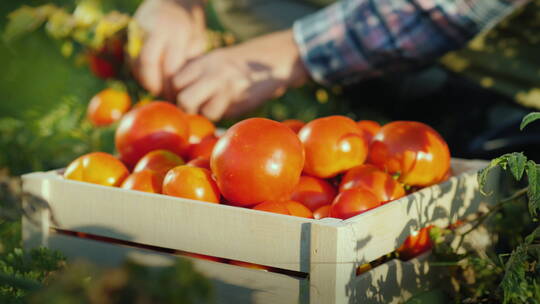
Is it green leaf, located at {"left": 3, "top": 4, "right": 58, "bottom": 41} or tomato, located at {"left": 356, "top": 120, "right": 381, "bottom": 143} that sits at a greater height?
green leaf, located at {"left": 3, "top": 4, "right": 58, "bottom": 41}

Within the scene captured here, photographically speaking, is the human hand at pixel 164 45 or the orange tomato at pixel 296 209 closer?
the orange tomato at pixel 296 209

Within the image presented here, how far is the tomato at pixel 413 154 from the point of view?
1431mm

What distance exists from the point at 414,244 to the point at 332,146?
0.27 meters

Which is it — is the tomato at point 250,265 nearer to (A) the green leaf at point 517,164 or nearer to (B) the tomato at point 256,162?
(B) the tomato at point 256,162

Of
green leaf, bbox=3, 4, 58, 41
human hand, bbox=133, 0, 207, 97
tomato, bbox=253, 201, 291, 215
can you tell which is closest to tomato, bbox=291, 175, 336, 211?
tomato, bbox=253, 201, 291, 215

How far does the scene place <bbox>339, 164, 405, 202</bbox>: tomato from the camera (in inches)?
52.7

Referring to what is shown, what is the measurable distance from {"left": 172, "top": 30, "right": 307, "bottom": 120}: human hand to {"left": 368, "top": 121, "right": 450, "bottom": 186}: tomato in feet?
3.04

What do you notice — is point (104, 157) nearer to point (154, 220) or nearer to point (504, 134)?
point (154, 220)

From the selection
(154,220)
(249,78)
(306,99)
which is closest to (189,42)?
(249,78)

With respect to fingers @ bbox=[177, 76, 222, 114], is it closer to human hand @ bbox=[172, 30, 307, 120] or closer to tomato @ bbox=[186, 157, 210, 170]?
human hand @ bbox=[172, 30, 307, 120]

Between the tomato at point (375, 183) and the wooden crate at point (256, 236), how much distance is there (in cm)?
5

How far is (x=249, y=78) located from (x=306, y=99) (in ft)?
1.71

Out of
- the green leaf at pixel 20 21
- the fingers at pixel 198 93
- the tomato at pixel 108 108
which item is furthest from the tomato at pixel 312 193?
the green leaf at pixel 20 21

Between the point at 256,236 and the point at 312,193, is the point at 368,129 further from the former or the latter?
the point at 256,236
